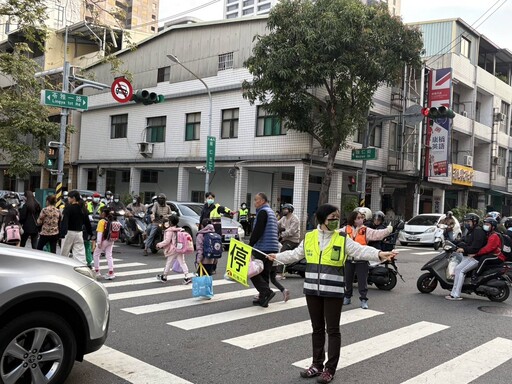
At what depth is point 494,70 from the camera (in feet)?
119

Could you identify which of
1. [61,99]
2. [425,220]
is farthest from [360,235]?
[425,220]

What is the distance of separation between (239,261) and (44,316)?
3.59 metres

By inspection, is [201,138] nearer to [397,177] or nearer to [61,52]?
[397,177]

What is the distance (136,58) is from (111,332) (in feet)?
85.5

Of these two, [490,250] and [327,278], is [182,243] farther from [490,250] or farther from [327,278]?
[490,250]

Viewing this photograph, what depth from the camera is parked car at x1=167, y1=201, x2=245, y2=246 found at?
1563cm

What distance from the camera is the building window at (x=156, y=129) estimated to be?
28.1 meters

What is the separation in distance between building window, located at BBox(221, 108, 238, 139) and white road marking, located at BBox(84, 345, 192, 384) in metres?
19.7

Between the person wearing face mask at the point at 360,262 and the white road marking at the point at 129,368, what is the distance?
410 cm

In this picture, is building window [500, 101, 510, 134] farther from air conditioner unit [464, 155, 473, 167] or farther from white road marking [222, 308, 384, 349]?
white road marking [222, 308, 384, 349]

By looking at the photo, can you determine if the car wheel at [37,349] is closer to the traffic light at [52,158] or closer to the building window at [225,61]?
the traffic light at [52,158]

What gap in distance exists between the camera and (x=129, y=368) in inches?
189

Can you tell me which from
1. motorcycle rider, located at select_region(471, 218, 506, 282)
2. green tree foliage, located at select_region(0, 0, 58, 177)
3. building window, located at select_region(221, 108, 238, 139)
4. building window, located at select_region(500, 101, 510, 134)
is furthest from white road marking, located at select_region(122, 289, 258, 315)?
building window, located at select_region(500, 101, 510, 134)

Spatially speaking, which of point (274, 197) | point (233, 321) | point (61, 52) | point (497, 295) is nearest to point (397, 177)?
point (274, 197)
